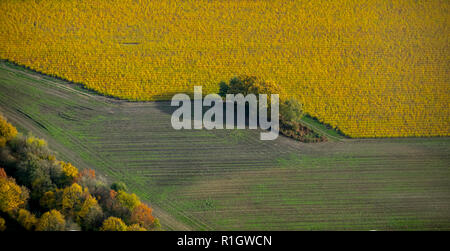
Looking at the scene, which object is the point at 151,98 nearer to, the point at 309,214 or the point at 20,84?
the point at 20,84

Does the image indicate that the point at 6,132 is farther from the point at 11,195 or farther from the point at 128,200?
the point at 128,200

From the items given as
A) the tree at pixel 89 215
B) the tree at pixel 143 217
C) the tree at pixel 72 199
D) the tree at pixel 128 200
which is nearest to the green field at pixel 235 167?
the tree at pixel 143 217

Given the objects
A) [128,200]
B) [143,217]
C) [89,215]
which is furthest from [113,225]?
[128,200]

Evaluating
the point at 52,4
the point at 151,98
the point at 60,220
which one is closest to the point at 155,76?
the point at 151,98

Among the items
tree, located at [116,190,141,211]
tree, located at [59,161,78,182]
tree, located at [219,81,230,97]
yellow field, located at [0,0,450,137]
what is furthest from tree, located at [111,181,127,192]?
tree, located at [219,81,230,97]

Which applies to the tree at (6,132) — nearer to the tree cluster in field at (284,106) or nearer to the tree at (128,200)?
the tree at (128,200)

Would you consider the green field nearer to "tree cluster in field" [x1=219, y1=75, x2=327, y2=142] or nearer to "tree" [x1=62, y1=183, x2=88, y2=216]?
"tree cluster in field" [x1=219, y1=75, x2=327, y2=142]

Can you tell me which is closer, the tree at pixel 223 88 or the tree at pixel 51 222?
the tree at pixel 51 222
